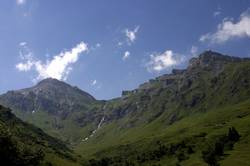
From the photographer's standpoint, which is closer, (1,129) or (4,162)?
(4,162)

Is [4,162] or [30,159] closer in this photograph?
[4,162]

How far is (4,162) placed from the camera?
162 ft

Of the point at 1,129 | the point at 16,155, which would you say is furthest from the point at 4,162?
the point at 1,129

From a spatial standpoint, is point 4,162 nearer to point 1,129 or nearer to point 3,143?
point 3,143

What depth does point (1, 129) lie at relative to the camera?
176 ft

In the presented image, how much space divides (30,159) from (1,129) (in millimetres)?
5082

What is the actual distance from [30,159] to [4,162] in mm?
4079

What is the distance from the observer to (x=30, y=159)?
5272 cm

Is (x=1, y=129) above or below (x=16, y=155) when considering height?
above

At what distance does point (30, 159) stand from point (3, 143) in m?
4.40

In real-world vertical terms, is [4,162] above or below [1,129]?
below

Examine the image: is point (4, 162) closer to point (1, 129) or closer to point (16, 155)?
point (16, 155)

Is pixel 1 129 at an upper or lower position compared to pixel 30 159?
upper
